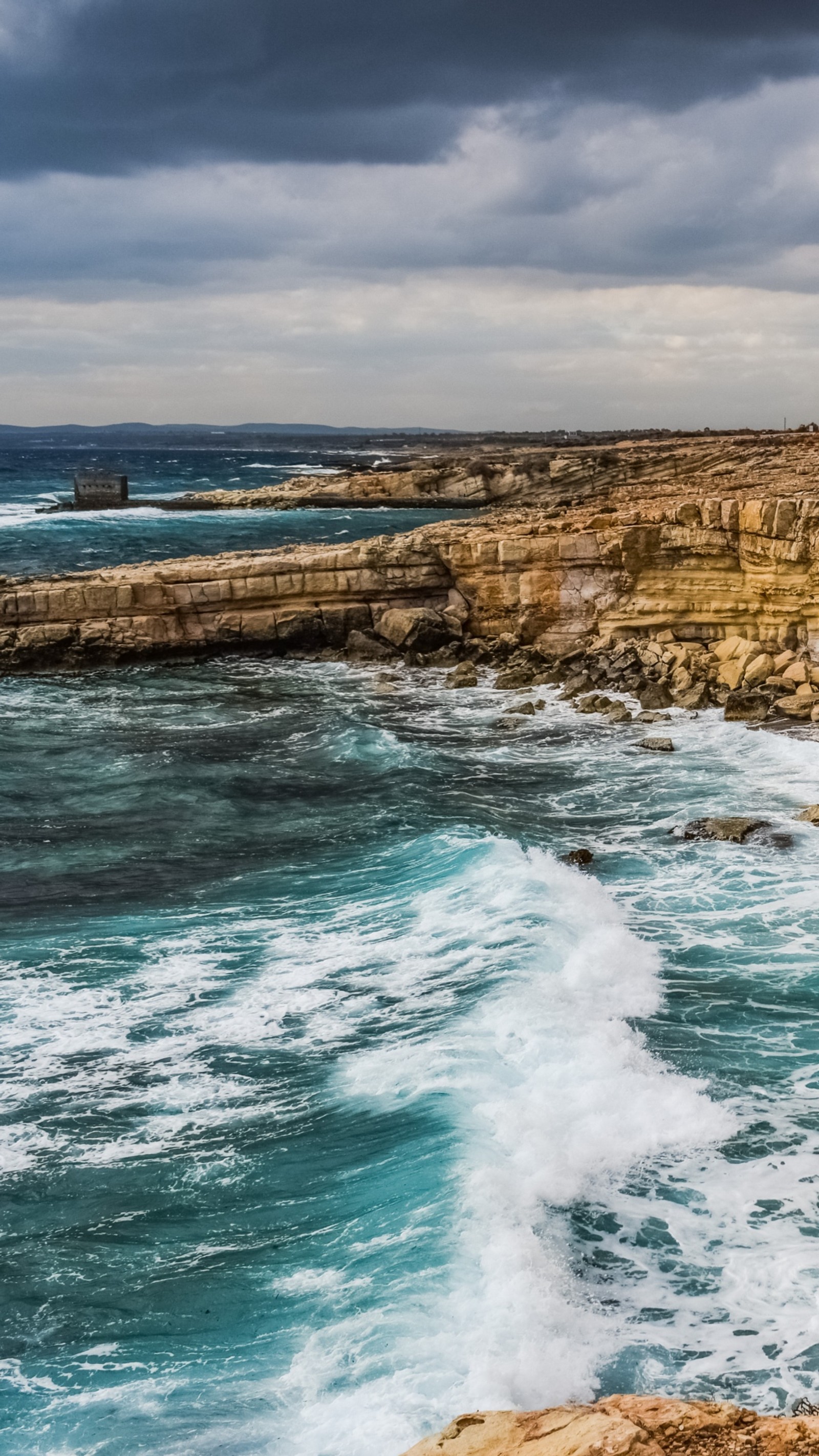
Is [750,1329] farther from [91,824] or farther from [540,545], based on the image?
[540,545]

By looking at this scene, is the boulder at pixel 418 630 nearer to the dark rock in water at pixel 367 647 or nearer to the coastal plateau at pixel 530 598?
the coastal plateau at pixel 530 598

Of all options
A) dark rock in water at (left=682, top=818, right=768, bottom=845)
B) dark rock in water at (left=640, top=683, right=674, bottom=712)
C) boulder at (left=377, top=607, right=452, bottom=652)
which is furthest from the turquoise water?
boulder at (left=377, top=607, right=452, bottom=652)

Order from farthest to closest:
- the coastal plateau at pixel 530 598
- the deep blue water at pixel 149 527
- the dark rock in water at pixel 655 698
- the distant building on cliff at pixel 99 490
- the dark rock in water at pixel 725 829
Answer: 1. the distant building on cliff at pixel 99 490
2. the deep blue water at pixel 149 527
3. the coastal plateau at pixel 530 598
4. the dark rock in water at pixel 655 698
5. the dark rock in water at pixel 725 829

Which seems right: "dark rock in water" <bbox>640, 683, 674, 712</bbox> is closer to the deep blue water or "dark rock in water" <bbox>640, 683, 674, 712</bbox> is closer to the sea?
the sea

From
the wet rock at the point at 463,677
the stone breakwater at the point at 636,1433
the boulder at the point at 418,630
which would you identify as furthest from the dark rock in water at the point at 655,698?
the stone breakwater at the point at 636,1433

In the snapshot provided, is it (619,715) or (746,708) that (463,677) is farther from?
(746,708)
